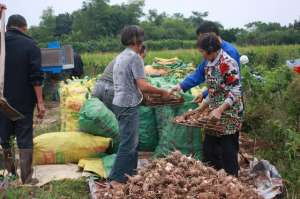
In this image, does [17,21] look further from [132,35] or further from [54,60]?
[54,60]

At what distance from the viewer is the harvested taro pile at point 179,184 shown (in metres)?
2.97

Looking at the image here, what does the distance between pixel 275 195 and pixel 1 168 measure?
9.58 feet

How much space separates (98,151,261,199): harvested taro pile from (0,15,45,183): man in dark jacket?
1.68 m

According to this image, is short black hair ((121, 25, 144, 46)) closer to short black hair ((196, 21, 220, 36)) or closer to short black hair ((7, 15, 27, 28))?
short black hair ((196, 21, 220, 36))

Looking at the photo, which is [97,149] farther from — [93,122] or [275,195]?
[275,195]

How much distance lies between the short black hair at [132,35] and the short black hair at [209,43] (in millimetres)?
606

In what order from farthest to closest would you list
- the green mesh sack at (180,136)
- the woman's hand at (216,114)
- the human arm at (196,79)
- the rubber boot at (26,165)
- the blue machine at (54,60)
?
the blue machine at (54,60) < the green mesh sack at (180,136) < the rubber boot at (26,165) < the human arm at (196,79) < the woman's hand at (216,114)

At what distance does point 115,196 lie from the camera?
3.24 metres

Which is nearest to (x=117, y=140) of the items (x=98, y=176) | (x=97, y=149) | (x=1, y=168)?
(x=97, y=149)

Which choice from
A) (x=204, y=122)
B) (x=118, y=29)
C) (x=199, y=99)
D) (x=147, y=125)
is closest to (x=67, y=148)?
(x=147, y=125)

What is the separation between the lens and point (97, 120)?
17.7 feet

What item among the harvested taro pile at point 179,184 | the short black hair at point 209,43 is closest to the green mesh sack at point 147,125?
the short black hair at point 209,43

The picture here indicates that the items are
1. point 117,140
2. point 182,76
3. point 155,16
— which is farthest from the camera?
point 155,16

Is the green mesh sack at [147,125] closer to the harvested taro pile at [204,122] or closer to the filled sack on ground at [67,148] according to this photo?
the filled sack on ground at [67,148]
